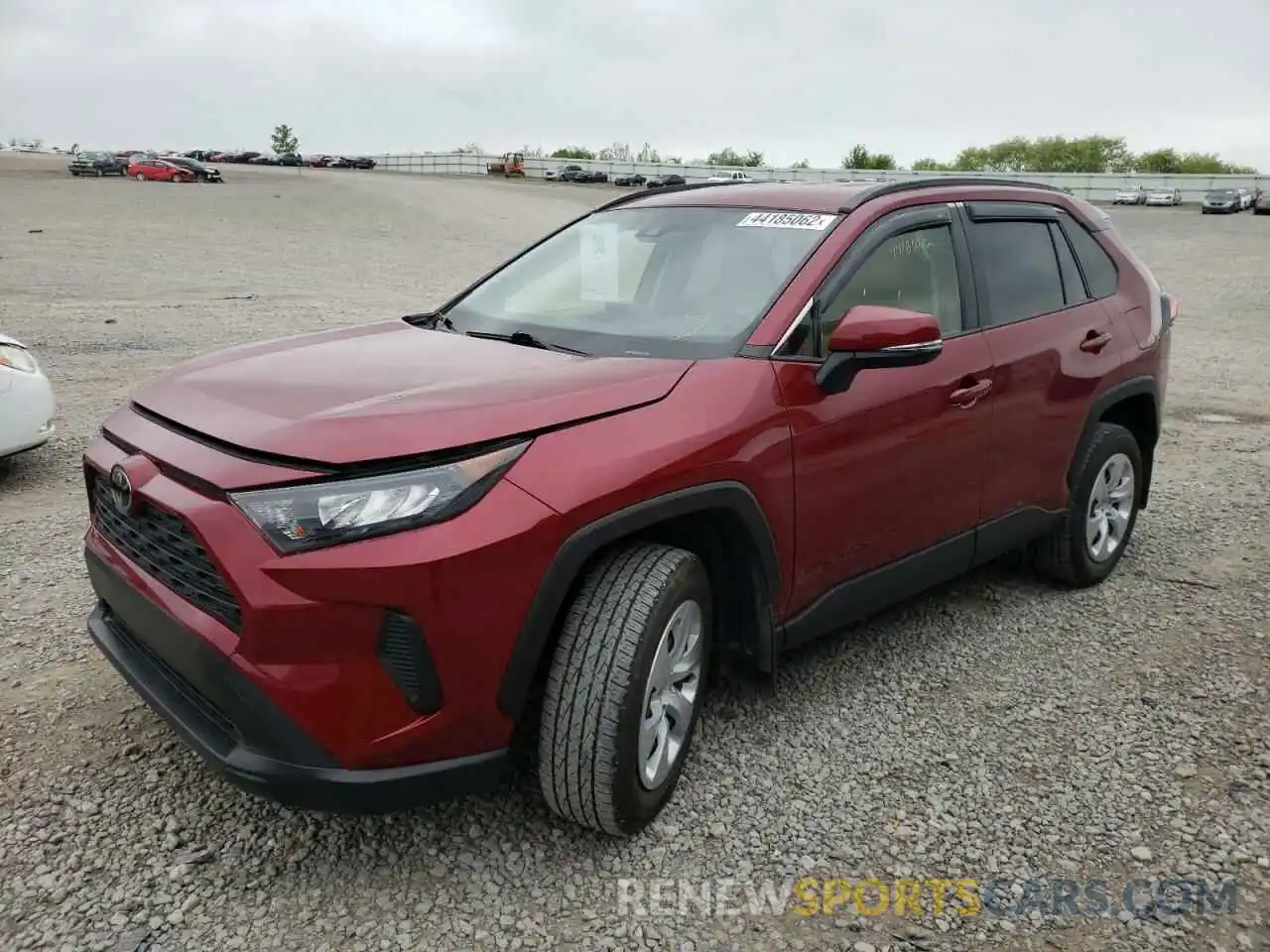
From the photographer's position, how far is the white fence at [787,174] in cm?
5281

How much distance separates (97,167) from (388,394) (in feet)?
171

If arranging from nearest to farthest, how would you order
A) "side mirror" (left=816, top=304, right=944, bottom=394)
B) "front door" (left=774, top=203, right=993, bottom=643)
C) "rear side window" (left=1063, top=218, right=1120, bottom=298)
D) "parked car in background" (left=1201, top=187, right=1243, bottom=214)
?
"side mirror" (left=816, top=304, right=944, bottom=394)
"front door" (left=774, top=203, right=993, bottom=643)
"rear side window" (left=1063, top=218, right=1120, bottom=298)
"parked car in background" (left=1201, top=187, right=1243, bottom=214)

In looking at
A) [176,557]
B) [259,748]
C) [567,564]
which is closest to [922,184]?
[567,564]

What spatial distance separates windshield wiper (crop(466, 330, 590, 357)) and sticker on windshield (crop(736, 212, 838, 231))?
0.85m

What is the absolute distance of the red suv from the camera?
2314 millimetres

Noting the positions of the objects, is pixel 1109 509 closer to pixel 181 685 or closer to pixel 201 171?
pixel 181 685

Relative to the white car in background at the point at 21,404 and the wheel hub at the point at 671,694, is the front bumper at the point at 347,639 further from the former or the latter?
the white car in background at the point at 21,404

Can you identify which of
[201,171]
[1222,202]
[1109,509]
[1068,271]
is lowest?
[1109,509]

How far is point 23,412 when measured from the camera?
5.62 m

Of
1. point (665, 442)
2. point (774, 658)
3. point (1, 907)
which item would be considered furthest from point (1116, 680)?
point (1, 907)

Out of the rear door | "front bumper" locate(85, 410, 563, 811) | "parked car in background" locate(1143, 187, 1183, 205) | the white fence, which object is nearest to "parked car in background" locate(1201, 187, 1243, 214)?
"parked car in background" locate(1143, 187, 1183, 205)

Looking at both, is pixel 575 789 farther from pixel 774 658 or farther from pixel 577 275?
pixel 577 275

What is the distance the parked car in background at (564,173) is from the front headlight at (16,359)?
5504cm

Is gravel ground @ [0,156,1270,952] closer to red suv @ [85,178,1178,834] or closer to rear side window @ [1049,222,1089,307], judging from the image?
red suv @ [85,178,1178,834]
